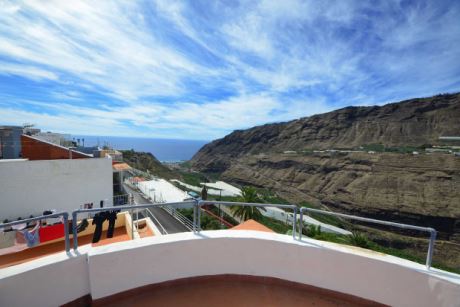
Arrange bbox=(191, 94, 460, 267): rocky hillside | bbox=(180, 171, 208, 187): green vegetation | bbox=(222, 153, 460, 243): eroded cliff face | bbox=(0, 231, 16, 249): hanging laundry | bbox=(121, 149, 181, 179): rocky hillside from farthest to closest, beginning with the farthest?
bbox=(180, 171, 208, 187): green vegetation < bbox=(121, 149, 181, 179): rocky hillside < bbox=(191, 94, 460, 267): rocky hillside < bbox=(222, 153, 460, 243): eroded cliff face < bbox=(0, 231, 16, 249): hanging laundry

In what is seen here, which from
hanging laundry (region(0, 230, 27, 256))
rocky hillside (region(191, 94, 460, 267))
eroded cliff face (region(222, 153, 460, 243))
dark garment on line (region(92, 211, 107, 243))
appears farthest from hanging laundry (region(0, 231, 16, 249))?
eroded cliff face (region(222, 153, 460, 243))

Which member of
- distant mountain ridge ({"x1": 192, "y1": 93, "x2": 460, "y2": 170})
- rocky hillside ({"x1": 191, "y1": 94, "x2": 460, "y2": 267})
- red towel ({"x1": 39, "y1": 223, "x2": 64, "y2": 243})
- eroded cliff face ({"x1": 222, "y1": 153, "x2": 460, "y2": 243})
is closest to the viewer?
red towel ({"x1": 39, "y1": 223, "x2": 64, "y2": 243})

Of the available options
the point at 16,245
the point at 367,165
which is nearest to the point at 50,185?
the point at 16,245

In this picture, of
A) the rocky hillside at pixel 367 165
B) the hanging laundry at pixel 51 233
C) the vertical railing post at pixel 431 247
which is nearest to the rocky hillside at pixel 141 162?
the rocky hillside at pixel 367 165

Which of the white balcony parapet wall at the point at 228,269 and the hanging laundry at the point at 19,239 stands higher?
the white balcony parapet wall at the point at 228,269

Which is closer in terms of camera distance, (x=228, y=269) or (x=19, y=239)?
(x=228, y=269)

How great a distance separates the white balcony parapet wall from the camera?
2199mm

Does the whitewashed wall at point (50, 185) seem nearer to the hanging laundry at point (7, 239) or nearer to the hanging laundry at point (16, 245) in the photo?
the hanging laundry at point (7, 239)

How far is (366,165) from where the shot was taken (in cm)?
6244

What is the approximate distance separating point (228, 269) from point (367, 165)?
70.4 metres

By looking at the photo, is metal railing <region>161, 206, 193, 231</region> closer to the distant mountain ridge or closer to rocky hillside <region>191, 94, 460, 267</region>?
A: rocky hillside <region>191, 94, 460, 267</region>

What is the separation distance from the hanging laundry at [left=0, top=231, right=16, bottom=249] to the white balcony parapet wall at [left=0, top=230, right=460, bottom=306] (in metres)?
4.54

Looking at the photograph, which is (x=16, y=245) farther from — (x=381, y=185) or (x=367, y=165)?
(x=367, y=165)

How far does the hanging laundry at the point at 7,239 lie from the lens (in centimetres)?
529
